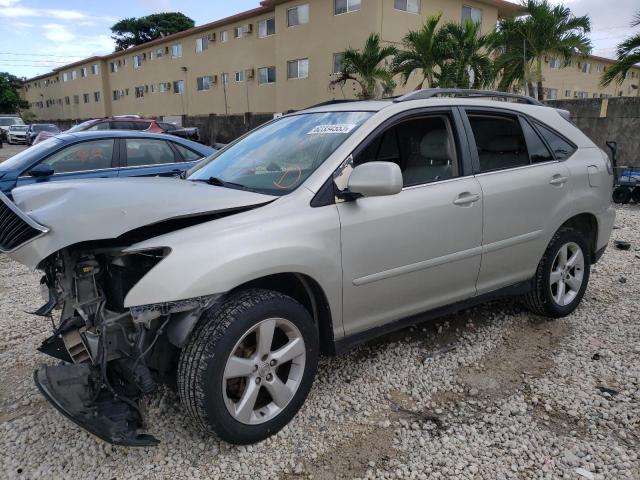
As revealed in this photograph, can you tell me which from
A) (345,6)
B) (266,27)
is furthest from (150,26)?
(345,6)

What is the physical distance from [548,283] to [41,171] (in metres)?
5.73

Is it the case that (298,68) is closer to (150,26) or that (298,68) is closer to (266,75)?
(266,75)

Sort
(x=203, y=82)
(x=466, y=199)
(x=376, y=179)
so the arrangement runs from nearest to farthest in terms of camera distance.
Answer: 1. (x=376, y=179)
2. (x=466, y=199)
3. (x=203, y=82)

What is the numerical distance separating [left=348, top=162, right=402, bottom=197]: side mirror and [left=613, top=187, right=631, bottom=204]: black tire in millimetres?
9173

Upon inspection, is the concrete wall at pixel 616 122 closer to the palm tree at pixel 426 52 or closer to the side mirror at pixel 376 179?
the palm tree at pixel 426 52

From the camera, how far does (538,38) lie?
45.7ft

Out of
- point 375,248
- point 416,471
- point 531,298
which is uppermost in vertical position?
point 375,248

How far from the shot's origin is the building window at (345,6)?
21156mm

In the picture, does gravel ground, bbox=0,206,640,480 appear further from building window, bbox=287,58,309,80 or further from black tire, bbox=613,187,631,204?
building window, bbox=287,58,309,80

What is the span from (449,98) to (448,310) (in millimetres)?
1492

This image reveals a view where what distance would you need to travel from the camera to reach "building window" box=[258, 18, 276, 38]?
Answer: 26703 millimetres

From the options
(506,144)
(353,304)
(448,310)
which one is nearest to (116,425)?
(353,304)

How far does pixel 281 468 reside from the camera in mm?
2422

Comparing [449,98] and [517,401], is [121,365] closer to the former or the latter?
[517,401]
